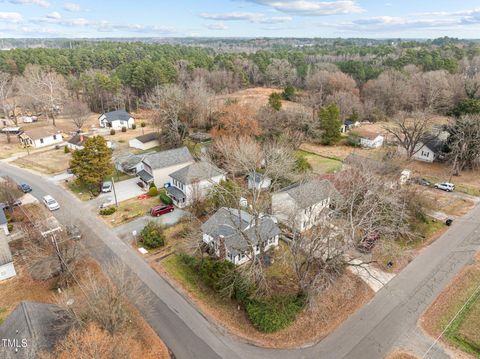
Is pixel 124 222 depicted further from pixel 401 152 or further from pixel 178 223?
pixel 401 152

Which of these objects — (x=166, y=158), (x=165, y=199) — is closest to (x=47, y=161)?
(x=166, y=158)

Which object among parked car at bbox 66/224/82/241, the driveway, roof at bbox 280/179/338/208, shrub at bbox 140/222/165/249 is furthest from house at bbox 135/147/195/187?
roof at bbox 280/179/338/208

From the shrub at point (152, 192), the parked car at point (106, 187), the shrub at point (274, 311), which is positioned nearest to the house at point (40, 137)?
the parked car at point (106, 187)

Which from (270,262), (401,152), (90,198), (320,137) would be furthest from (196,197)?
(401,152)

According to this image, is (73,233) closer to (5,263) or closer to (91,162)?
(5,263)

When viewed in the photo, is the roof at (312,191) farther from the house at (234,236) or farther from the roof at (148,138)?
the roof at (148,138)

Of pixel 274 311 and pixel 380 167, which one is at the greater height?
pixel 380 167

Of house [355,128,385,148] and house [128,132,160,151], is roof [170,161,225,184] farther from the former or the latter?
house [355,128,385,148]
